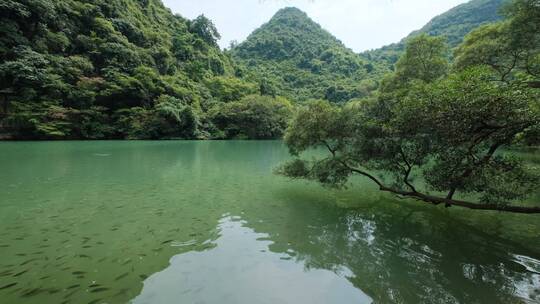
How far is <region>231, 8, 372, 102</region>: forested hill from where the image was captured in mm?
89338

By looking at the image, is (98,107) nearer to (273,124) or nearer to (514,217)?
(273,124)

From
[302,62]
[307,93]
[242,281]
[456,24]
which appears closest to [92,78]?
[242,281]

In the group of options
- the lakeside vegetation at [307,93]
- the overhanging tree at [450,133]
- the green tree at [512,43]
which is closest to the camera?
the overhanging tree at [450,133]

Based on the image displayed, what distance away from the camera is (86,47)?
44.9 m

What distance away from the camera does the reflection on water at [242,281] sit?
4801 mm

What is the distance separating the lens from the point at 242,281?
5367mm

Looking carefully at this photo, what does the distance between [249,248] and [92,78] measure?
45912 millimetres

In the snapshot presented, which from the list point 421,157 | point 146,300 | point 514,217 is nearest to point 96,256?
point 146,300

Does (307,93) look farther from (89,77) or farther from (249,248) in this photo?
(249,248)

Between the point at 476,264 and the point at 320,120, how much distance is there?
24.1 ft

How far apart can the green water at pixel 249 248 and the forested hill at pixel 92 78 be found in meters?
29.8

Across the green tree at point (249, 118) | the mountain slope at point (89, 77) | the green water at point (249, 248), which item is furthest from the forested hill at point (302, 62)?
the green water at point (249, 248)

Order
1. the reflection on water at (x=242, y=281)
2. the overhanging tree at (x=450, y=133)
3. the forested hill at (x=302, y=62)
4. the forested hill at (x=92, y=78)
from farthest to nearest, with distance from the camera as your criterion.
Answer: the forested hill at (x=302, y=62) < the forested hill at (x=92, y=78) < the overhanging tree at (x=450, y=133) < the reflection on water at (x=242, y=281)

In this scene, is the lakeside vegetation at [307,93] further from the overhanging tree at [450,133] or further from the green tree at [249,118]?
the green tree at [249,118]
